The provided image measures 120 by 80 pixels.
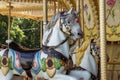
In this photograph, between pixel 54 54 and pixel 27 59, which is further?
pixel 27 59

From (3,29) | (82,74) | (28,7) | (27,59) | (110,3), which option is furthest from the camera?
(3,29)

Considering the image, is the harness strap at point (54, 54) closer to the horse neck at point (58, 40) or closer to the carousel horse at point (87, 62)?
the horse neck at point (58, 40)

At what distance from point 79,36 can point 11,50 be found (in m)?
1.05

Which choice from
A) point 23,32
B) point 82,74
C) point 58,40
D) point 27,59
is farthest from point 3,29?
point 58,40

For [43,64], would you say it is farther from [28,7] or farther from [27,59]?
[28,7]

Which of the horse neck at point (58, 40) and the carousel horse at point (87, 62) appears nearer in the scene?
the horse neck at point (58, 40)

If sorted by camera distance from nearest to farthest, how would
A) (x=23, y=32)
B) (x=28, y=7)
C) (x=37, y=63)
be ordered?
(x=37, y=63), (x=28, y=7), (x=23, y=32)

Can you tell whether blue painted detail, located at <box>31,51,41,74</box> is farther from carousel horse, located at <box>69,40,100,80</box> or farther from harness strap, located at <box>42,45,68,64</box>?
carousel horse, located at <box>69,40,100,80</box>

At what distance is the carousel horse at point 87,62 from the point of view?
4641 millimetres

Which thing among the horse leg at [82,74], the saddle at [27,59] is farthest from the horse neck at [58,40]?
the horse leg at [82,74]

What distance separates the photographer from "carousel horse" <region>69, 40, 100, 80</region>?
4641 mm

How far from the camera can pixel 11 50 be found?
4.51m

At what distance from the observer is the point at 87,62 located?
501cm

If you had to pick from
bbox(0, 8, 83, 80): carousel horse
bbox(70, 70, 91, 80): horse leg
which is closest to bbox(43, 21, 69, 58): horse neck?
bbox(0, 8, 83, 80): carousel horse
